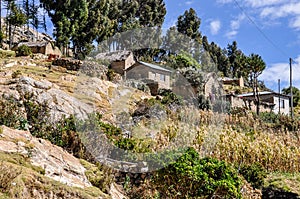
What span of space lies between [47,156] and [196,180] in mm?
3000

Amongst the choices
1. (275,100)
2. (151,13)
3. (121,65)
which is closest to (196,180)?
(121,65)

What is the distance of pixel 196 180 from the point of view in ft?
23.5

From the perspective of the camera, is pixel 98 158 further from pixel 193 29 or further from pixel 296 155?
pixel 193 29

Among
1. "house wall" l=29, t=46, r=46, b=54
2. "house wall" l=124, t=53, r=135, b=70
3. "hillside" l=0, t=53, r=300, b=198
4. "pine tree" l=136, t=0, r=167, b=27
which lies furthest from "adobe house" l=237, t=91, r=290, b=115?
"hillside" l=0, t=53, r=300, b=198

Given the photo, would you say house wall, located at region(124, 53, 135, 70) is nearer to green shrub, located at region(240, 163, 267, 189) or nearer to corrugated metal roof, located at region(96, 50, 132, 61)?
corrugated metal roof, located at region(96, 50, 132, 61)

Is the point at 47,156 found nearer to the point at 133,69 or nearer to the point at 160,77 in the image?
the point at 160,77

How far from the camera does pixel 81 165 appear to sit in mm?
7625

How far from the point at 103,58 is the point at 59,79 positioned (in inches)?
566

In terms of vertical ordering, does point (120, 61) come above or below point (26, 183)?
above

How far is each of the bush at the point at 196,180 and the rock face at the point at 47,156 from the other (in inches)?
68.7

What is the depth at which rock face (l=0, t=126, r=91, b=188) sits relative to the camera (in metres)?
6.32

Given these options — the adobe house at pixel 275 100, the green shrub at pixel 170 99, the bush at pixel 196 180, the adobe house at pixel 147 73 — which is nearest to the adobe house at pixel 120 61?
the adobe house at pixel 147 73

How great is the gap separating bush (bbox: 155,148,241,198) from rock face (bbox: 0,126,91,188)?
5.72ft

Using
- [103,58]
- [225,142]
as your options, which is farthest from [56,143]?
[103,58]
